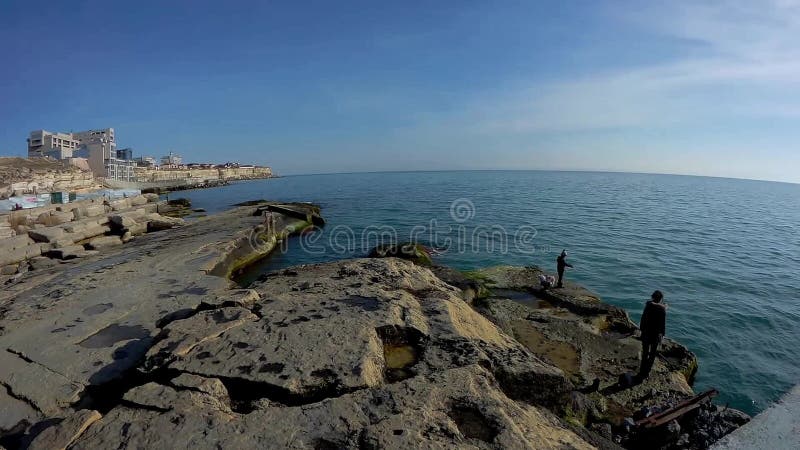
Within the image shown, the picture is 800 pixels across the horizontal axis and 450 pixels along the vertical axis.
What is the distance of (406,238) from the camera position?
24.6 meters

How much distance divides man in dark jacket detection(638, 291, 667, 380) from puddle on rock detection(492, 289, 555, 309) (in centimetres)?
341

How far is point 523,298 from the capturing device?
37.6 feet

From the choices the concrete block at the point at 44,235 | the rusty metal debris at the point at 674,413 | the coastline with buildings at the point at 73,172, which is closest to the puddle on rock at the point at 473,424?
the rusty metal debris at the point at 674,413

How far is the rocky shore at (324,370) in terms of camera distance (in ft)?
12.4

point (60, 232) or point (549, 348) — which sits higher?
point (60, 232)

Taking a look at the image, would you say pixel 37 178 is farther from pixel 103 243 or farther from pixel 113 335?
pixel 113 335

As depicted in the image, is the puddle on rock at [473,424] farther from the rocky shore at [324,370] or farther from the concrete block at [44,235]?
the concrete block at [44,235]

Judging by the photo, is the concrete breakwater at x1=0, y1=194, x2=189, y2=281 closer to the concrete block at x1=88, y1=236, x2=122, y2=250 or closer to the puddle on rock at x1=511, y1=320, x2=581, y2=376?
the concrete block at x1=88, y1=236, x2=122, y2=250

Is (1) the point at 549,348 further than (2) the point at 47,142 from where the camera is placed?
No

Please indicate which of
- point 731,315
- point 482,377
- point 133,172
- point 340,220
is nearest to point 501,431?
point 482,377

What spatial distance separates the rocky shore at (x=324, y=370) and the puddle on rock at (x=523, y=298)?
2.15 feet

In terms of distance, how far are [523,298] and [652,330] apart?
4414mm

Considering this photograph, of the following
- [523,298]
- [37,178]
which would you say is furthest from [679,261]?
[37,178]

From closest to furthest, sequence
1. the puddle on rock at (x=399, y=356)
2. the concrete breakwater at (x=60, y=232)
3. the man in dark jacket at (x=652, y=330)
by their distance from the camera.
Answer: the puddle on rock at (x=399, y=356), the man in dark jacket at (x=652, y=330), the concrete breakwater at (x=60, y=232)
